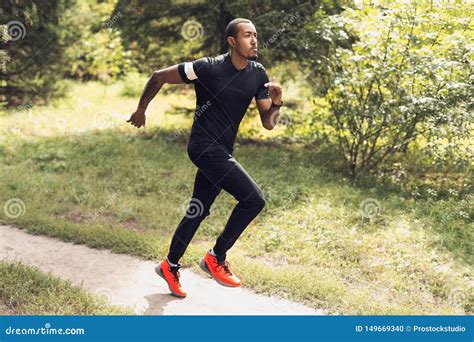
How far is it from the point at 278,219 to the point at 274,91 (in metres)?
3.01

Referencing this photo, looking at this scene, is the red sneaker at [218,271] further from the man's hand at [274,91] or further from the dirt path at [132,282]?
the man's hand at [274,91]

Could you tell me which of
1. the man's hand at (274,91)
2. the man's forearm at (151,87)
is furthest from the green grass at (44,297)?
the man's hand at (274,91)

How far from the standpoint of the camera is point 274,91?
4.81m

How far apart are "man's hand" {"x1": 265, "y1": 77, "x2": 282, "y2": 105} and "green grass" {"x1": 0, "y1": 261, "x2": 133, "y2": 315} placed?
202cm

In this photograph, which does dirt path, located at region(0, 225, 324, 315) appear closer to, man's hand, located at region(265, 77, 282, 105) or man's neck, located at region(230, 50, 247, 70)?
man's hand, located at region(265, 77, 282, 105)

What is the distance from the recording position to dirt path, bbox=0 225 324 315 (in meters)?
5.15

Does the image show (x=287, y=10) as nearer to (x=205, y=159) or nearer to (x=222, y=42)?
(x=222, y=42)

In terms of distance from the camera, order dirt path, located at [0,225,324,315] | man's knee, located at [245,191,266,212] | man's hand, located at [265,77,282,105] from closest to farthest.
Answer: man's hand, located at [265,77,282,105] → man's knee, located at [245,191,266,212] → dirt path, located at [0,225,324,315]

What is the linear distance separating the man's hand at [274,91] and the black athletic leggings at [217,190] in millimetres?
566

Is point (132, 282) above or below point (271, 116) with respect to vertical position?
below

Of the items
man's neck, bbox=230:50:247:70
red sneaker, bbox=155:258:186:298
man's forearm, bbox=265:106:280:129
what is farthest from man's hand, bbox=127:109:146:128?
red sneaker, bbox=155:258:186:298

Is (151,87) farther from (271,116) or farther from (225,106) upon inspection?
(271,116)

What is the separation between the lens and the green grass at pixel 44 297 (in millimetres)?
4801

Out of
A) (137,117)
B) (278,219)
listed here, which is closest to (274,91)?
(137,117)
